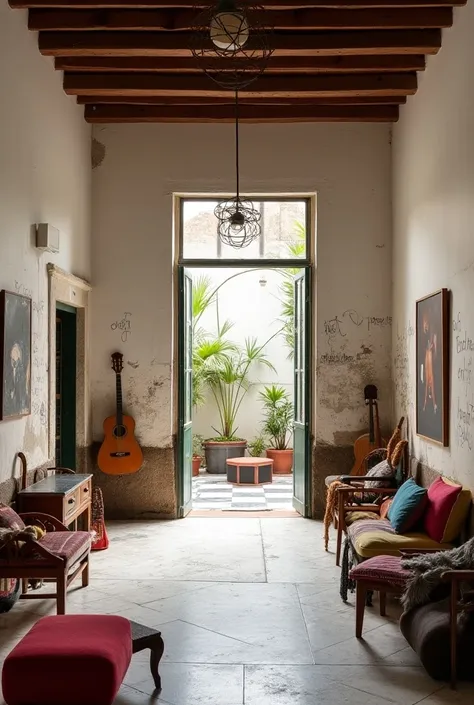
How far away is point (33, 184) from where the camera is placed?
6191 millimetres

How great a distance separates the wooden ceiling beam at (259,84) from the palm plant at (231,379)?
18.0 ft

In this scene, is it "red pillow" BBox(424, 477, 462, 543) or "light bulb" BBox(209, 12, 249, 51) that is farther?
"red pillow" BBox(424, 477, 462, 543)

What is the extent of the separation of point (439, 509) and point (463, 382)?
0.86m

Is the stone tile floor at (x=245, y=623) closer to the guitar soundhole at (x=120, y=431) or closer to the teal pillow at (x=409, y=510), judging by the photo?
the teal pillow at (x=409, y=510)

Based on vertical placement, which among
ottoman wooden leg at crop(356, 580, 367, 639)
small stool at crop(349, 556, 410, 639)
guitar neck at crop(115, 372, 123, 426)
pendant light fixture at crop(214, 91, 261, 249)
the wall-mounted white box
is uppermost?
pendant light fixture at crop(214, 91, 261, 249)

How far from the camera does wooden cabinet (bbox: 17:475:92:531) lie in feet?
18.2

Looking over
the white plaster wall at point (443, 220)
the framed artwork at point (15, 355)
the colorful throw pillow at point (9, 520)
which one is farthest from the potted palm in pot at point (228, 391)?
the colorful throw pillow at point (9, 520)

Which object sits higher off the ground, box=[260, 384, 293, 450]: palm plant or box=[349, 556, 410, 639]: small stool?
box=[260, 384, 293, 450]: palm plant

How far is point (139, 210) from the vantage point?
8438 mm

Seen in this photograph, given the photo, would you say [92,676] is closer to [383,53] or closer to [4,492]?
[4,492]

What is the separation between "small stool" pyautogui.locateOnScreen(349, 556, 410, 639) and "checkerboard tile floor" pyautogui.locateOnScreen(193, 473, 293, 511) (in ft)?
14.0

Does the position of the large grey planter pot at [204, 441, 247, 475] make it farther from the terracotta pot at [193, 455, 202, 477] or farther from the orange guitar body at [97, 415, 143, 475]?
the orange guitar body at [97, 415, 143, 475]

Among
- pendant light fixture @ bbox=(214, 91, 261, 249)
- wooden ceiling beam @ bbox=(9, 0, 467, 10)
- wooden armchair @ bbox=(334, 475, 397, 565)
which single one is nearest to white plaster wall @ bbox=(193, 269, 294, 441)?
pendant light fixture @ bbox=(214, 91, 261, 249)

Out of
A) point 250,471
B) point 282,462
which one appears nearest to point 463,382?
point 250,471
